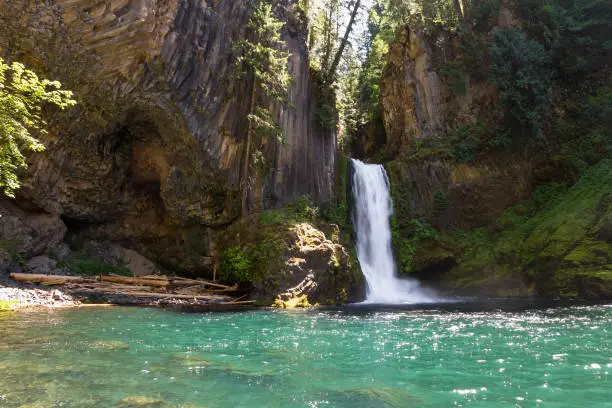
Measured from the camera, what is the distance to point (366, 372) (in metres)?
6.55

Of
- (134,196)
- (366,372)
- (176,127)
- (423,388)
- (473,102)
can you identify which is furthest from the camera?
(473,102)

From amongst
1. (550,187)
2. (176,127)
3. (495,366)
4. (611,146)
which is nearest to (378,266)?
(550,187)

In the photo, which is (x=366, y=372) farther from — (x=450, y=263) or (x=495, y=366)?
(x=450, y=263)

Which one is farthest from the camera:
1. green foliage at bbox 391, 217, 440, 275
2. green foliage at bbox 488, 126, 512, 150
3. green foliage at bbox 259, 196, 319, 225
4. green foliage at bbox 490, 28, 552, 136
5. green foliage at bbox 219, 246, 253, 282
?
green foliage at bbox 488, 126, 512, 150

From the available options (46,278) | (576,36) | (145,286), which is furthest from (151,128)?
(576,36)

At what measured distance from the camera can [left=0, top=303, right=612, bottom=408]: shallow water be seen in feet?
16.8

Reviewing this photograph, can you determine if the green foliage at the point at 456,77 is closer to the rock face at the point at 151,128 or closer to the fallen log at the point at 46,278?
the rock face at the point at 151,128

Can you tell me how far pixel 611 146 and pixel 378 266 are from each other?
14759mm

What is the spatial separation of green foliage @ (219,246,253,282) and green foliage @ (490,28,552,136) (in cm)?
1822

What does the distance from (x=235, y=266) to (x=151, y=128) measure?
7.55 m

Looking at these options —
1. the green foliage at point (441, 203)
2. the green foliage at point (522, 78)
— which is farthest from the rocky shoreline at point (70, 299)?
the green foliage at point (522, 78)

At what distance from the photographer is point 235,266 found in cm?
1909

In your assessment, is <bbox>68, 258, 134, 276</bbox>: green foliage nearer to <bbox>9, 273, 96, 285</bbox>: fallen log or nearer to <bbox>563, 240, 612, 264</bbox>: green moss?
<bbox>9, 273, 96, 285</bbox>: fallen log

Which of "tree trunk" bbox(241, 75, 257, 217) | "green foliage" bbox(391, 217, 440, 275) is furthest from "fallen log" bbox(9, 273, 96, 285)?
"green foliage" bbox(391, 217, 440, 275)
